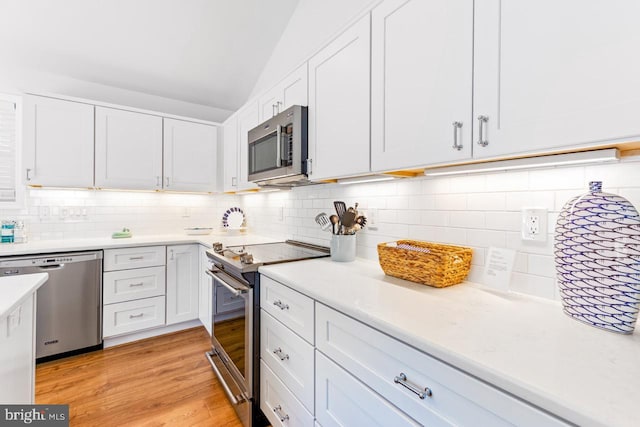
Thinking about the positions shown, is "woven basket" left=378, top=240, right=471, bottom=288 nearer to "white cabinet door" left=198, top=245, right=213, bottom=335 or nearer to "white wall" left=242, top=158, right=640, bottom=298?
"white wall" left=242, top=158, right=640, bottom=298

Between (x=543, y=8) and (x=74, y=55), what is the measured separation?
3.43 metres

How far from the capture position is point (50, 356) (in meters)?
2.27

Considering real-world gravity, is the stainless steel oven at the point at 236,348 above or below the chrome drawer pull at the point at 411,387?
below

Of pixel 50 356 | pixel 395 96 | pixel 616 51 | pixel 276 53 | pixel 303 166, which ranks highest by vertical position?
pixel 276 53

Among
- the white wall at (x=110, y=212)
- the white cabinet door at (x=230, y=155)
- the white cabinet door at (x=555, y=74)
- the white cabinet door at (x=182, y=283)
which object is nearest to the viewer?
the white cabinet door at (x=555, y=74)

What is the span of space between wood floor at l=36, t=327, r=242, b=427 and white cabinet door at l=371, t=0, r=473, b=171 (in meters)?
1.76

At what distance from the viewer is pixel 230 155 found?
9.98 feet

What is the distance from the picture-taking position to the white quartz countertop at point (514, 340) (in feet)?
1.75

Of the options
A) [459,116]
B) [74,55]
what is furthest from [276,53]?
[459,116]

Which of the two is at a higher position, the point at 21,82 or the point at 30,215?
the point at 21,82

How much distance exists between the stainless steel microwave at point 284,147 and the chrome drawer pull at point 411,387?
1.25 metres

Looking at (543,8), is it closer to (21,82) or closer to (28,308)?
(28,308)

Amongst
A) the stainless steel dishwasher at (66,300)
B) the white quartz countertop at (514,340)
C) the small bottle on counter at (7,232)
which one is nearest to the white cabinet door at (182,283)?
the stainless steel dishwasher at (66,300)

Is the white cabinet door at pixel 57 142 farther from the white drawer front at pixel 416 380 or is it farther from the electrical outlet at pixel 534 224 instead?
the electrical outlet at pixel 534 224
